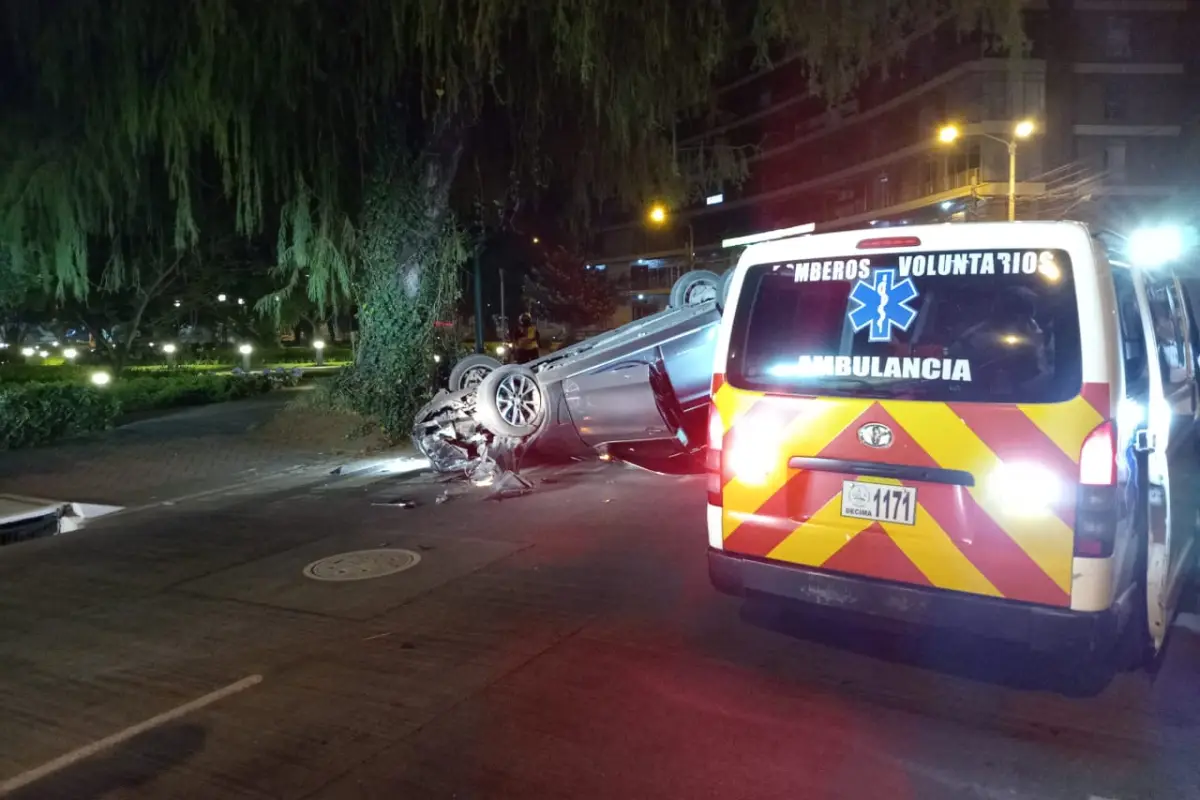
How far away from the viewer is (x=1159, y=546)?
439cm

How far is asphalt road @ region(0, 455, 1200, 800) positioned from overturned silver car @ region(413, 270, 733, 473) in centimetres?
239

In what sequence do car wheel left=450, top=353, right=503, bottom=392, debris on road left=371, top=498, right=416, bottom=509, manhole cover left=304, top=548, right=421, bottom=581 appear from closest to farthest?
manhole cover left=304, top=548, right=421, bottom=581 → debris on road left=371, top=498, right=416, bottom=509 → car wheel left=450, top=353, right=503, bottom=392

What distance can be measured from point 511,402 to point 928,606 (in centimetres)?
569

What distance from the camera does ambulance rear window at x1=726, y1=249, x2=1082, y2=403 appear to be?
3955mm

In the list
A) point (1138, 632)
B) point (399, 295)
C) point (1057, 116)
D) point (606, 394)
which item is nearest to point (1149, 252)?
point (1138, 632)

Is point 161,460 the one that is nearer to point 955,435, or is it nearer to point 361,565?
point 361,565

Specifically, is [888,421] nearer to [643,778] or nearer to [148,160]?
[643,778]

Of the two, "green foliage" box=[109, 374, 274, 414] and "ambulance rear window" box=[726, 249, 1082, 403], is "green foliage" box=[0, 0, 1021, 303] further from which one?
"ambulance rear window" box=[726, 249, 1082, 403]

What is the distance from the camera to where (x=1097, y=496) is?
12.4 ft

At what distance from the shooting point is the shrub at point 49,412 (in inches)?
480

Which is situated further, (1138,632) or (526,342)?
(526,342)

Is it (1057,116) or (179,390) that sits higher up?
(1057,116)

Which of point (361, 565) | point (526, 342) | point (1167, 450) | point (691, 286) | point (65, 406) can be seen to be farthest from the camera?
point (526, 342)

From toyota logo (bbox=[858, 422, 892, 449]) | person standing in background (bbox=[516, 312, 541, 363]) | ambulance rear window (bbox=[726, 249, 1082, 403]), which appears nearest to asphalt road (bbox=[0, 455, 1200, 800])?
toyota logo (bbox=[858, 422, 892, 449])
